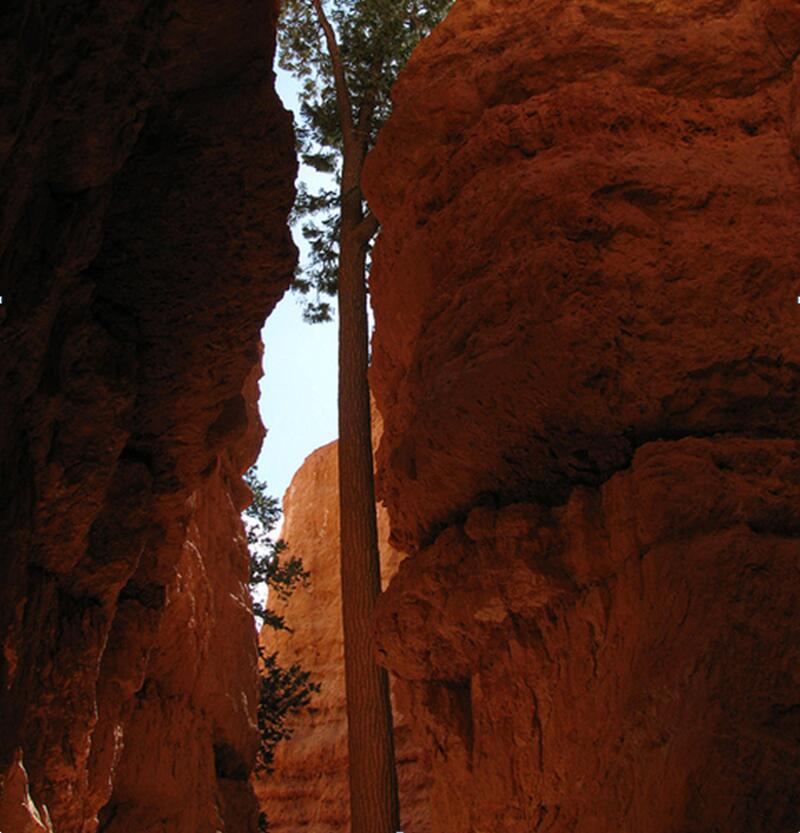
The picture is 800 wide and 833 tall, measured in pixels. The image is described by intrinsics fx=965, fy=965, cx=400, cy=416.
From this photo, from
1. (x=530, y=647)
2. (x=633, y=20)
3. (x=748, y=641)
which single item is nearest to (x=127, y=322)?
(x=530, y=647)

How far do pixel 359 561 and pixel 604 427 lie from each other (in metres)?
4.77

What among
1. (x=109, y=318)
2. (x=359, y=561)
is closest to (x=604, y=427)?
(x=109, y=318)

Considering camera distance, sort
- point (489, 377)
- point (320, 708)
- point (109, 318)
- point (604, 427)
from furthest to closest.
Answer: point (320, 708), point (489, 377), point (604, 427), point (109, 318)

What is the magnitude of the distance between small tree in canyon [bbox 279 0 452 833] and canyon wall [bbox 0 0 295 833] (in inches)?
111

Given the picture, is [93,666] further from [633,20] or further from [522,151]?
[633,20]

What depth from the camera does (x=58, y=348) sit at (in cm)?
481

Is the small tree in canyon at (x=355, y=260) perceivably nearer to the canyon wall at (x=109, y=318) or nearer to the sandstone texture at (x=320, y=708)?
the canyon wall at (x=109, y=318)

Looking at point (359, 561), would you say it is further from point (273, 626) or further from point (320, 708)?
point (320, 708)

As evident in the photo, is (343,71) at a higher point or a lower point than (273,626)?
higher

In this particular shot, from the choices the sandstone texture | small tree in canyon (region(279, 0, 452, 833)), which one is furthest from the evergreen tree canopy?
the sandstone texture

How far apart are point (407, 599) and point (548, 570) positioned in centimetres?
127

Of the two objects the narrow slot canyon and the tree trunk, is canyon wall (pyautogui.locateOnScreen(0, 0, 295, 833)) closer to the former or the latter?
the narrow slot canyon

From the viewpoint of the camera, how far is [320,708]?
70.2ft

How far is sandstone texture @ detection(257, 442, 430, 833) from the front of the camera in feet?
63.0
